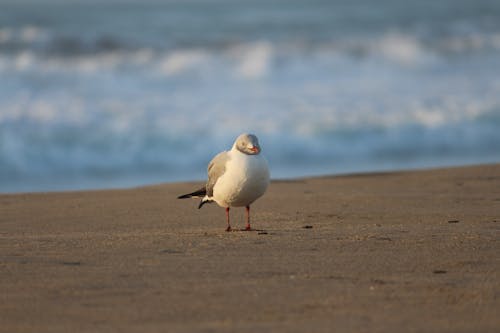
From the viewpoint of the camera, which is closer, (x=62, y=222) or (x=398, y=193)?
(x=62, y=222)

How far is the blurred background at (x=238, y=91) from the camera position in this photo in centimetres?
1534

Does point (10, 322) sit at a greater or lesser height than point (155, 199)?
lesser

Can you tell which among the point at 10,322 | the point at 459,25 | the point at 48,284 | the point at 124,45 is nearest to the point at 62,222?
the point at 48,284

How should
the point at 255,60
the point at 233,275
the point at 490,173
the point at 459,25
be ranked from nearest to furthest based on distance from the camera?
the point at 233,275
the point at 490,173
the point at 255,60
the point at 459,25

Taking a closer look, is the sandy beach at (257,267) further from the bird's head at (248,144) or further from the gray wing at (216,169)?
the bird's head at (248,144)

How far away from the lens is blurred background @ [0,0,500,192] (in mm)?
15336

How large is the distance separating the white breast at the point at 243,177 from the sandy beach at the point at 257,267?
0.26 meters

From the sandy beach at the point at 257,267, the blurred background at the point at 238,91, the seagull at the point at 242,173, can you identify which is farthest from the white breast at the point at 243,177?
the blurred background at the point at 238,91

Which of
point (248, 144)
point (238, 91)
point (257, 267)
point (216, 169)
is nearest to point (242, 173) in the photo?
point (248, 144)

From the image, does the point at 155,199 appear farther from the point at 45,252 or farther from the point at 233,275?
the point at 233,275

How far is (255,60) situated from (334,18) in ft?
29.7

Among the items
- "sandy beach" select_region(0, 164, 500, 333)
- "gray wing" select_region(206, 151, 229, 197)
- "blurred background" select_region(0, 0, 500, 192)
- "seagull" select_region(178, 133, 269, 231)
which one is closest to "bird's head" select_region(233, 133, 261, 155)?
"seagull" select_region(178, 133, 269, 231)

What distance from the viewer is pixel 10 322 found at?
15.7 ft

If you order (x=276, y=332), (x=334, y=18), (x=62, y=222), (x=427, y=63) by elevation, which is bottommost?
(x=276, y=332)
